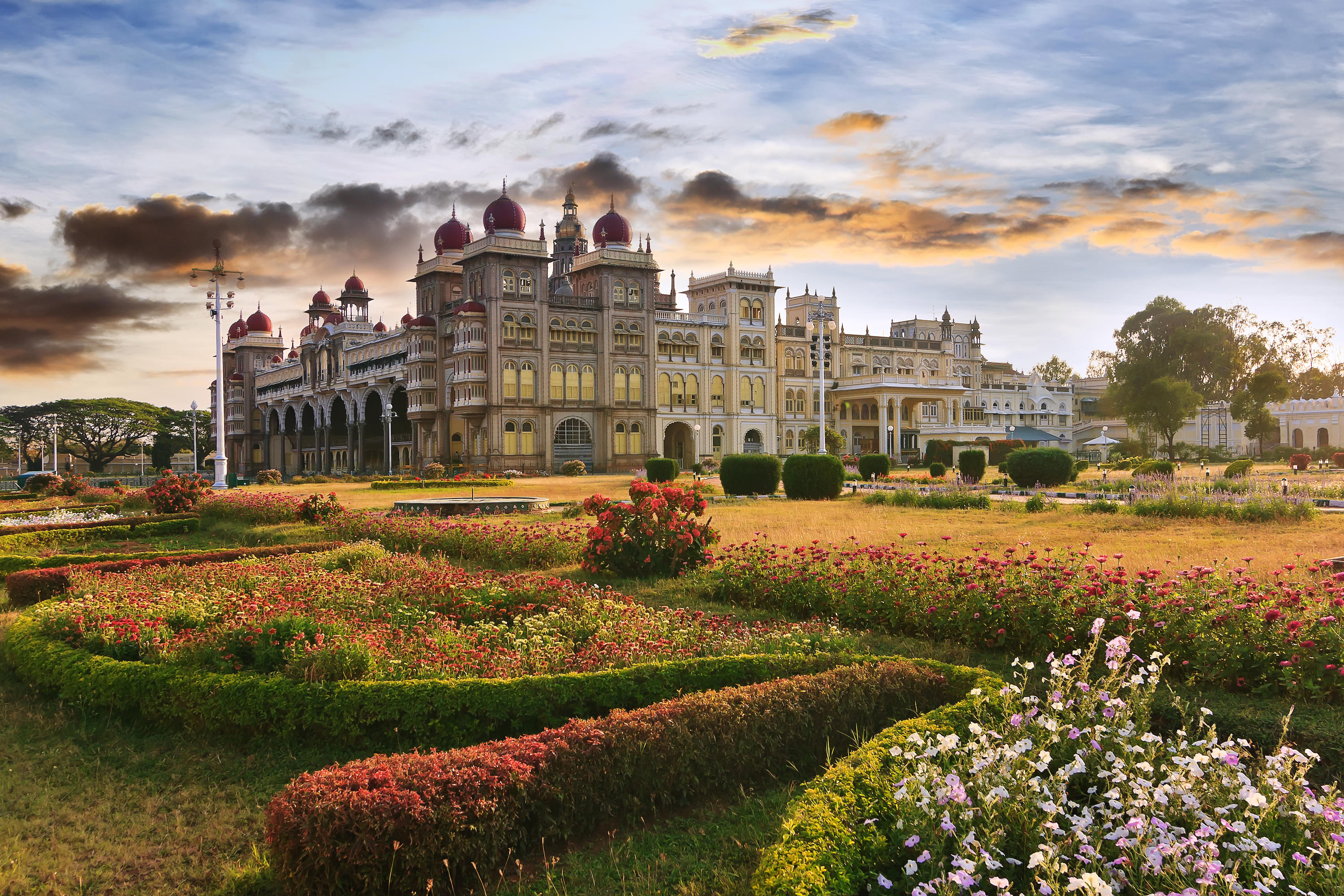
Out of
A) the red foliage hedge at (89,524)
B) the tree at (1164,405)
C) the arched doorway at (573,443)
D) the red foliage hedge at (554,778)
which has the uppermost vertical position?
the tree at (1164,405)

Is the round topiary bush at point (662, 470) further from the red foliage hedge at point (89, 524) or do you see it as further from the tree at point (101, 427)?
the tree at point (101, 427)

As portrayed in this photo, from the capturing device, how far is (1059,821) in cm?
463

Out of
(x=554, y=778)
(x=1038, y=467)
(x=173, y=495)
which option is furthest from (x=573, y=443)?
(x=554, y=778)

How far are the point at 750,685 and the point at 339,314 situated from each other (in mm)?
78698

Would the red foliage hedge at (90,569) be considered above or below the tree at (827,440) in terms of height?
below

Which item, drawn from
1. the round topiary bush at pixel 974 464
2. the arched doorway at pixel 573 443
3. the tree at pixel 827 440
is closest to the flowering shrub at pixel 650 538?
the round topiary bush at pixel 974 464

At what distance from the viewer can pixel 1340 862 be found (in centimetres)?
385

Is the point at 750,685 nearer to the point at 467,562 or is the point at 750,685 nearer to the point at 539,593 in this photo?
the point at 539,593

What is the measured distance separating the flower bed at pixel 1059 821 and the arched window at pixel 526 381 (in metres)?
52.1

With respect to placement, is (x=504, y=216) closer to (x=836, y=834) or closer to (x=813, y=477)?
(x=813, y=477)

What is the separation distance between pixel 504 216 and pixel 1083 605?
174 ft

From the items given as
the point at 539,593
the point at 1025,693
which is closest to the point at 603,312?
the point at 539,593

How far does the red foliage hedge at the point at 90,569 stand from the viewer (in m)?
13.1

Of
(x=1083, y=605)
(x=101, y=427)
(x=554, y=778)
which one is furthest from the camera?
(x=101, y=427)
